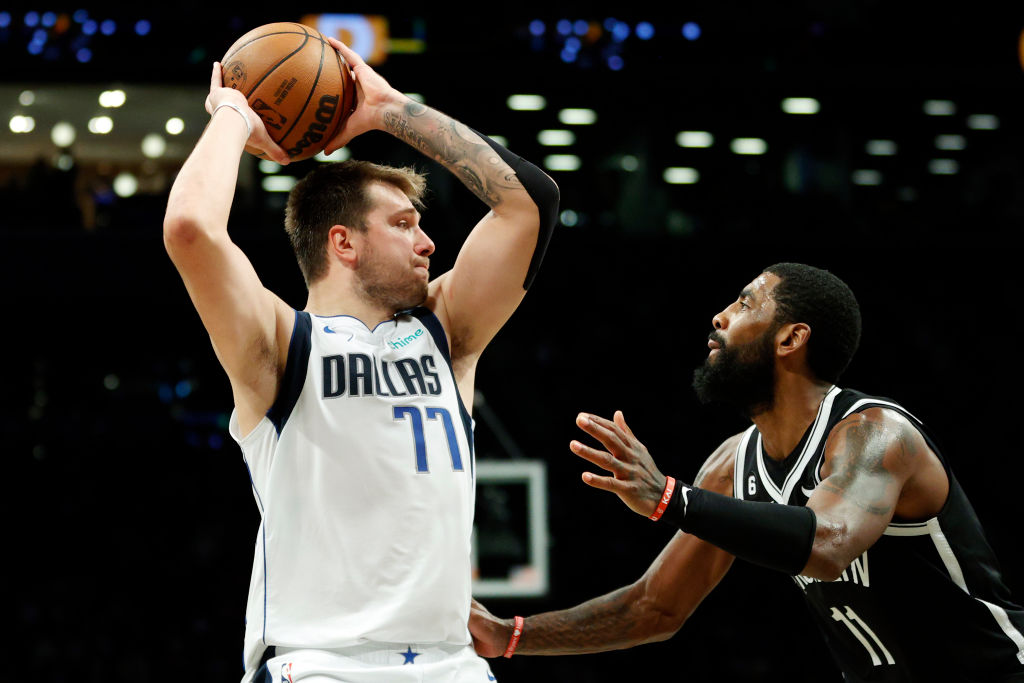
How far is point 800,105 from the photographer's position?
36.1 feet

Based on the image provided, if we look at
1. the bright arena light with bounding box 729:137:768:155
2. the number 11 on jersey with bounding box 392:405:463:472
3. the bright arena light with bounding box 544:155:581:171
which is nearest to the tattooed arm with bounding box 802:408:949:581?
the number 11 on jersey with bounding box 392:405:463:472

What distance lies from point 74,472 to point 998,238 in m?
9.61

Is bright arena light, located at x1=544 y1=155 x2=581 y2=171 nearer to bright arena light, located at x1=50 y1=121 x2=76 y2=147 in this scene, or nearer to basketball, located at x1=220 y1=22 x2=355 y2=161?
bright arena light, located at x1=50 y1=121 x2=76 y2=147

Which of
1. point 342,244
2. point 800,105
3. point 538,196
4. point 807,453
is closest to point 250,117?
point 342,244

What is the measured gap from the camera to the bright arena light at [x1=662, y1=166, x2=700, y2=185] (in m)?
11.1

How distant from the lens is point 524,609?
35.3ft

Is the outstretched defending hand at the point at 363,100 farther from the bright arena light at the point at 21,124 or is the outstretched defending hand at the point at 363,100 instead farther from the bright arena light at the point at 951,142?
the bright arena light at the point at 951,142

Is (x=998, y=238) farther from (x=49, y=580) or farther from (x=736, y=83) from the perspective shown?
(x=49, y=580)

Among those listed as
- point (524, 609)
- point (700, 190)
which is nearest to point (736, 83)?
point (700, 190)

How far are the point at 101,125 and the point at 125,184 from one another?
71cm

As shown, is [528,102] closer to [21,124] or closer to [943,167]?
[943,167]

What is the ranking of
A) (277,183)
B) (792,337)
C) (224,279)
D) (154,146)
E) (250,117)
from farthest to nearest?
(277,183) < (154,146) < (792,337) < (250,117) < (224,279)

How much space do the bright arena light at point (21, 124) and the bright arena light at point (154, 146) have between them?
110 centimetres

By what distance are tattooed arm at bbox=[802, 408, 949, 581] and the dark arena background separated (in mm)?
7088
